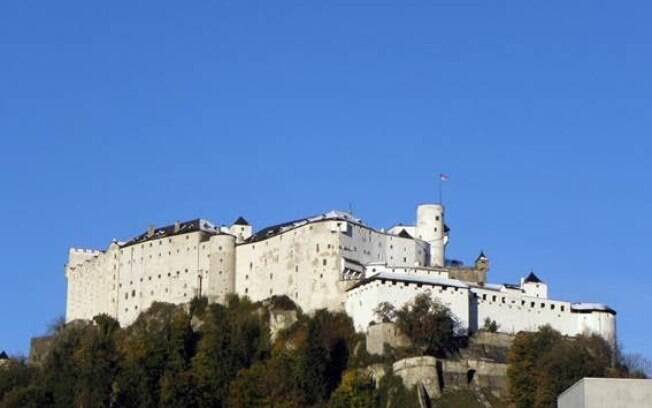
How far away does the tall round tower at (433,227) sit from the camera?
106812mm

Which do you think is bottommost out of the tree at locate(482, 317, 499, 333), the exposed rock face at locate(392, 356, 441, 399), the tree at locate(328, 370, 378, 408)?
the tree at locate(328, 370, 378, 408)

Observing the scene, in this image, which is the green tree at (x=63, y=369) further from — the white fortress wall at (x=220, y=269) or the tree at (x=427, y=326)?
the tree at (x=427, y=326)

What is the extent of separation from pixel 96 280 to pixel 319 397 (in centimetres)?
2807

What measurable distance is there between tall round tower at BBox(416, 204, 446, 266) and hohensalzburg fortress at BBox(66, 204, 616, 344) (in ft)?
0.22

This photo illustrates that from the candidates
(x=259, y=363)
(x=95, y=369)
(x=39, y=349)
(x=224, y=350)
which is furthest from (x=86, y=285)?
(x=259, y=363)

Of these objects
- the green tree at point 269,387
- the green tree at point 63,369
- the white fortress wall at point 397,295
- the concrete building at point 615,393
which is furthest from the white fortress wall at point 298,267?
the concrete building at point 615,393

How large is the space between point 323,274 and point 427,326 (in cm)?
1051

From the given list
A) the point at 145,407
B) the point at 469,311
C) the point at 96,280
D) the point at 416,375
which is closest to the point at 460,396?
the point at 416,375

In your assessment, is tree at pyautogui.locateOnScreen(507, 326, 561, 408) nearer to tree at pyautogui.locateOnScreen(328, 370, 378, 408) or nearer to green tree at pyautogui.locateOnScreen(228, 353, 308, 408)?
tree at pyautogui.locateOnScreen(328, 370, 378, 408)

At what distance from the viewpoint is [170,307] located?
10512 cm

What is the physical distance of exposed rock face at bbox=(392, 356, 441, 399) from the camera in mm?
88375

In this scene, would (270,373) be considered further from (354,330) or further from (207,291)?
(207,291)

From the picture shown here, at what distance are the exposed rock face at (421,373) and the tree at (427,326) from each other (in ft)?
→ 5.77

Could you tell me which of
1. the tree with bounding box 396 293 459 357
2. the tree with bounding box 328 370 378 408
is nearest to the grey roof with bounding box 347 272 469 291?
the tree with bounding box 396 293 459 357
